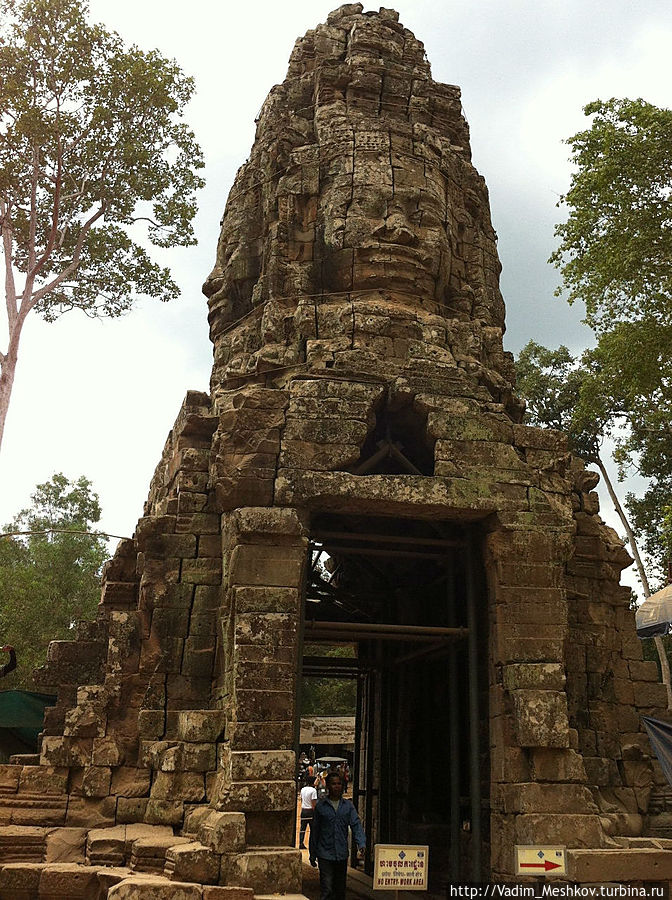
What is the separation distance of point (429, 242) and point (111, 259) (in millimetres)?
7284

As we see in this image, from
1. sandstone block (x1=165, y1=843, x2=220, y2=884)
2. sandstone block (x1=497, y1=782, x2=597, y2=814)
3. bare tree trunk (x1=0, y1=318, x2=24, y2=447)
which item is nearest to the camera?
sandstone block (x1=165, y1=843, x2=220, y2=884)

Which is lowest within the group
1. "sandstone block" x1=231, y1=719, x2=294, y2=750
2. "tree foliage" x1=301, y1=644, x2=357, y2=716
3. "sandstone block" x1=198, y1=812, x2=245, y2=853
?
"sandstone block" x1=198, y1=812, x2=245, y2=853

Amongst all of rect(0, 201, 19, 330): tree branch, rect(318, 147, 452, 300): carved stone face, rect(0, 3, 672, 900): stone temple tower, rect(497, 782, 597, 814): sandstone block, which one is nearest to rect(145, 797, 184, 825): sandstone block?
rect(0, 3, 672, 900): stone temple tower

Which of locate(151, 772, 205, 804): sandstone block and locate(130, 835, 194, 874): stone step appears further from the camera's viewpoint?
locate(151, 772, 205, 804): sandstone block

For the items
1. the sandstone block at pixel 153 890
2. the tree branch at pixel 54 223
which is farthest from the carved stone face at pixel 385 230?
the sandstone block at pixel 153 890

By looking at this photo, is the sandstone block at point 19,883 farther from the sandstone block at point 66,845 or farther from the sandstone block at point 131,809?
the sandstone block at point 131,809

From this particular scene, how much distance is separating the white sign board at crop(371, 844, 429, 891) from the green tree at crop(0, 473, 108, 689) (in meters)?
17.7

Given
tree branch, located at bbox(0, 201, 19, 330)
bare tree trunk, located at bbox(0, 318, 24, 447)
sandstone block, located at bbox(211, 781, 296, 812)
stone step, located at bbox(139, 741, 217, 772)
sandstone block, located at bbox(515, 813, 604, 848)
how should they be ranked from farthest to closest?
tree branch, located at bbox(0, 201, 19, 330) < bare tree trunk, located at bbox(0, 318, 24, 447) < stone step, located at bbox(139, 741, 217, 772) < sandstone block, located at bbox(515, 813, 604, 848) < sandstone block, located at bbox(211, 781, 296, 812)

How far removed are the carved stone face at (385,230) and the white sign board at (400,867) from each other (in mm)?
6800

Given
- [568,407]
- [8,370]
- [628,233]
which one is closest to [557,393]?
[568,407]

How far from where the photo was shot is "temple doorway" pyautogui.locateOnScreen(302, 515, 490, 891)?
1082 cm

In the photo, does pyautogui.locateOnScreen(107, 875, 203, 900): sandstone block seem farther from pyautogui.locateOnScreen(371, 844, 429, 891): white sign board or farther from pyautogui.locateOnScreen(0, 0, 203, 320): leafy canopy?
pyautogui.locateOnScreen(0, 0, 203, 320): leafy canopy

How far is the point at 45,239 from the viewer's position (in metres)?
15.3

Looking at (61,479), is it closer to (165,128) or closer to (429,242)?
(165,128)
